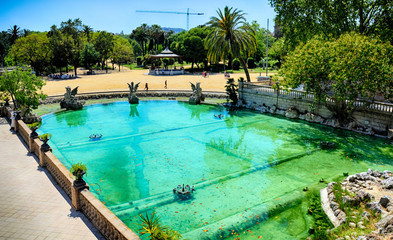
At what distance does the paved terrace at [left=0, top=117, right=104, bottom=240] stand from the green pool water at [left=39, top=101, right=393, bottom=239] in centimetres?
216

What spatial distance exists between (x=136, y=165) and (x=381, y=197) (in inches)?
511

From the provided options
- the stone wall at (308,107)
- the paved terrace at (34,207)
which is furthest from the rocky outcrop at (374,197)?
the stone wall at (308,107)

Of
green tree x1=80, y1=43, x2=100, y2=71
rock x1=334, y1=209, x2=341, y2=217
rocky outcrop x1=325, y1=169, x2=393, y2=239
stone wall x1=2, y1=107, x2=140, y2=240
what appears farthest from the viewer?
green tree x1=80, y1=43, x2=100, y2=71

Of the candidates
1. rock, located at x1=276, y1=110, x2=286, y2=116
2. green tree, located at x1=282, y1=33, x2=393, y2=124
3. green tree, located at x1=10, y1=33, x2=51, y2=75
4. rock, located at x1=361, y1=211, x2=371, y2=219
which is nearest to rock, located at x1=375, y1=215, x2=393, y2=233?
rock, located at x1=361, y1=211, x2=371, y2=219

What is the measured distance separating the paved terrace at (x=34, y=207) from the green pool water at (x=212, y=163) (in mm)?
2157

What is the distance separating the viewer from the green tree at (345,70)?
2219 centimetres

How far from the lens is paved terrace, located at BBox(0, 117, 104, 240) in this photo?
1014 cm

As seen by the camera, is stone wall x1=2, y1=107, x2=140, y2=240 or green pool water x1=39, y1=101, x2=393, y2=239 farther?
green pool water x1=39, y1=101, x2=393, y2=239

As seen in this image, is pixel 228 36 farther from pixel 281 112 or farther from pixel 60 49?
pixel 60 49

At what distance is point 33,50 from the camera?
64.6 m

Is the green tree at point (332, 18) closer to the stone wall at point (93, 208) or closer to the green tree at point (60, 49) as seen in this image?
the stone wall at point (93, 208)

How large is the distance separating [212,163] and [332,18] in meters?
22.6

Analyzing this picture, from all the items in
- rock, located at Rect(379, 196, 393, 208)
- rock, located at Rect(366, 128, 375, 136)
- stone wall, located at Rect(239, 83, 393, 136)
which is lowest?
rock, located at Rect(379, 196, 393, 208)

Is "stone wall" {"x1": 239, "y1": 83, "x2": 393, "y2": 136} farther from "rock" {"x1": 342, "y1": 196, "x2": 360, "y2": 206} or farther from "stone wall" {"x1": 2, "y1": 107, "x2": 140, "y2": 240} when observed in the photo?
"stone wall" {"x1": 2, "y1": 107, "x2": 140, "y2": 240}
